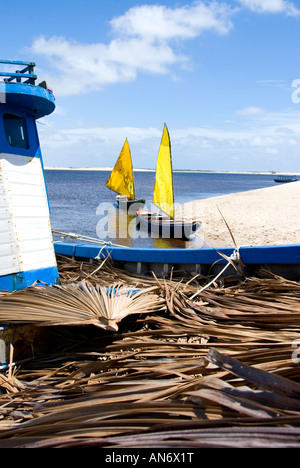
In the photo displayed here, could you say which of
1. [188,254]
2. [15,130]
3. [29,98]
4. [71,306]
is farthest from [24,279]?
[188,254]

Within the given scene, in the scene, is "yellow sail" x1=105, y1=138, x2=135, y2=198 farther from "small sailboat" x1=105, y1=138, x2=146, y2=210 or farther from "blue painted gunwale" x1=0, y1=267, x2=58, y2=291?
"blue painted gunwale" x1=0, y1=267, x2=58, y2=291

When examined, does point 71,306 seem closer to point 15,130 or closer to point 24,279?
point 24,279

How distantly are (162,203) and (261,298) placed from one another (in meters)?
18.0

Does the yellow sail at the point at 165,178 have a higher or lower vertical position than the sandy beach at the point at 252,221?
higher

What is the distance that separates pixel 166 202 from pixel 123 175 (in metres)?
11.4

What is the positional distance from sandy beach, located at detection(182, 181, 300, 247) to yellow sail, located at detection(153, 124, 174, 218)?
253 cm

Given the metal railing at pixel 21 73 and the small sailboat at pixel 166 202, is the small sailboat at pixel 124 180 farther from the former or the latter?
the metal railing at pixel 21 73

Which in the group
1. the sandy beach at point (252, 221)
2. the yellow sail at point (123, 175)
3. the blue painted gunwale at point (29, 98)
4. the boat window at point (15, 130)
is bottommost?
the sandy beach at point (252, 221)

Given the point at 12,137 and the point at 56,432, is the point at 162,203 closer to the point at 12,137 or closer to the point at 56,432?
the point at 12,137

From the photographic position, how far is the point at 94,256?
686cm

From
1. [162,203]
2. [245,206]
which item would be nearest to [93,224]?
[162,203]

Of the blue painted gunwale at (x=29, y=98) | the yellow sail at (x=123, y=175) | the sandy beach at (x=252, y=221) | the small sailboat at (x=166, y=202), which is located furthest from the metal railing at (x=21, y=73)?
the yellow sail at (x=123, y=175)

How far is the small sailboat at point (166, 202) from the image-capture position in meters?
21.0
